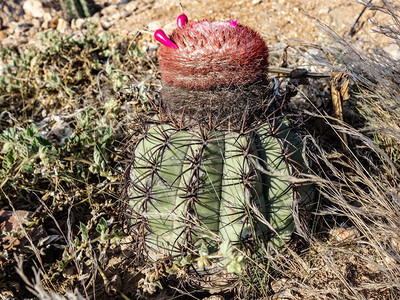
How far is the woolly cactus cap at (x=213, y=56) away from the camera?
71.9 inches

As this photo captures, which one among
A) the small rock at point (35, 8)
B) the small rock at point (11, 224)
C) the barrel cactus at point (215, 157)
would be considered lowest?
the small rock at point (11, 224)

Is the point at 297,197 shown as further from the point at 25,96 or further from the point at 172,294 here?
the point at 25,96

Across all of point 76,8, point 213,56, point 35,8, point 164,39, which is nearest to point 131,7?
point 76,8

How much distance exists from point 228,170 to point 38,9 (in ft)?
16.3

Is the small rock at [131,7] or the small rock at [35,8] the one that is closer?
the small rock at [131,7]

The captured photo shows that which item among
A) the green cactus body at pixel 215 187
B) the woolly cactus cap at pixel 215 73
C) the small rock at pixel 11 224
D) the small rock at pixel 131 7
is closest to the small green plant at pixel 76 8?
the small rock at pixel 131 7

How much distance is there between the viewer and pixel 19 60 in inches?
163

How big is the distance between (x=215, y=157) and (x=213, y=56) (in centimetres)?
52

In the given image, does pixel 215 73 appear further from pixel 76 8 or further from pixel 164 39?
pixel 76 8

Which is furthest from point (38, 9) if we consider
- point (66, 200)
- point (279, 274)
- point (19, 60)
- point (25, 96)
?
point (279, 274)

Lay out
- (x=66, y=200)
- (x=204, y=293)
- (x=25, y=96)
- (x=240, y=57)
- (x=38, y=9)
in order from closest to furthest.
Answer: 1. (x=240, y=57)
2. (x=204, y=293)
3. (x=66, y=200)
4. (x=25, y=96)
5. (x=38, y=9)

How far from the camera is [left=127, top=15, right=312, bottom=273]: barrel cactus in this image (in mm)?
1832

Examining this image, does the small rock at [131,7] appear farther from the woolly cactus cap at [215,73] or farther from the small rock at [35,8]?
the woolly cactus cap at [215,73]

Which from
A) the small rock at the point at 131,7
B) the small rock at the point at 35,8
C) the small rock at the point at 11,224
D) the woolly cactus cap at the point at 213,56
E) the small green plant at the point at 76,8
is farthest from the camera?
the small rock at the point at 35,8
